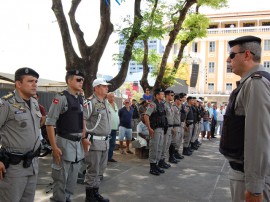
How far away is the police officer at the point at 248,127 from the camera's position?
7.20 ft

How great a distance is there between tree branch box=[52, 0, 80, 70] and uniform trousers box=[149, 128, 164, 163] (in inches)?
115

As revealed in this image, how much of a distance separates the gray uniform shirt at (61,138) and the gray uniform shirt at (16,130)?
2.52ft

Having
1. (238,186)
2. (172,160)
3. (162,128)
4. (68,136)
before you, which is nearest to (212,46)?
(172,160)

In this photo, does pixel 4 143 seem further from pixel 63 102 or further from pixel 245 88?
pixel 245 88

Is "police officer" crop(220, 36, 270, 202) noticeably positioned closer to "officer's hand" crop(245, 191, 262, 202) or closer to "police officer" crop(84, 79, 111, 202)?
"officer's hand" crop(245, 191, 262, 202)

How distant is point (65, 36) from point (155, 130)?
11.6ft

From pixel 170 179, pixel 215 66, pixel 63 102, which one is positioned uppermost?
pixel 215 66

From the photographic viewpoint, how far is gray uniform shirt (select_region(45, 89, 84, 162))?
4242mm

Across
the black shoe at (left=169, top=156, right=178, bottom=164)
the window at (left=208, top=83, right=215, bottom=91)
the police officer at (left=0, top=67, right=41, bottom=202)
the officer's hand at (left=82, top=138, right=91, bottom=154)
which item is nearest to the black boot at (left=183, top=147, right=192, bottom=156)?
the black shoe at (left=169, top=156, right=178, bottom=164)

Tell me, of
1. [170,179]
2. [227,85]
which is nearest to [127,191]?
[170,179]

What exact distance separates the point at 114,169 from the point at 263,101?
5.74m

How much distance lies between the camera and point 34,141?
3496mm

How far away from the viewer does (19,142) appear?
3352 mm

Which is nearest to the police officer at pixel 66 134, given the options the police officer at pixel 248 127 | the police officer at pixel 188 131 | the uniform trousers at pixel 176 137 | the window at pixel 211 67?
the police officer at pixel 248 127
